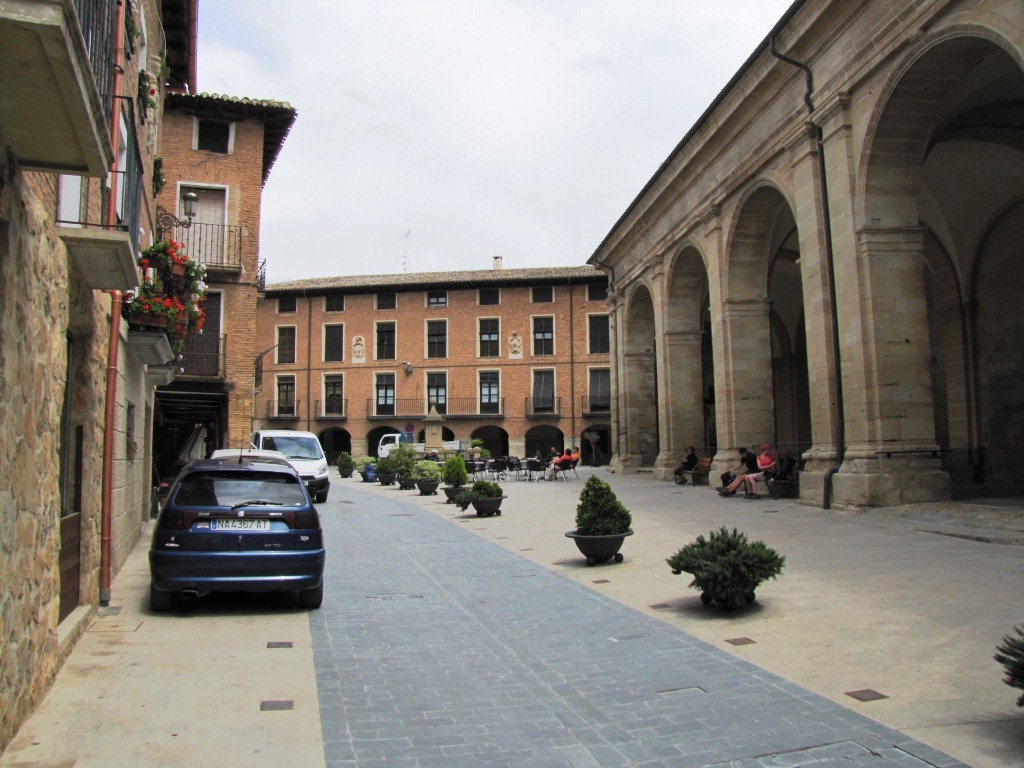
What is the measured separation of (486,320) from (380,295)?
22.7 ft

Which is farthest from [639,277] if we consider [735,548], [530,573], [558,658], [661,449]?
[558,658]

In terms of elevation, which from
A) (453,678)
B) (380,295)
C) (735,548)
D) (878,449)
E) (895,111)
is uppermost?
(380,295)

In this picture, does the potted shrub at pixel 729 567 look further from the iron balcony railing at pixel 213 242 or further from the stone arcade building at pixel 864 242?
the iron balcony railing at pixel 213 242

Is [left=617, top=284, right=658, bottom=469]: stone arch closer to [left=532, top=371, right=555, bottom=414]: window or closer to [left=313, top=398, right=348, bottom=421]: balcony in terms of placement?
[left=532, top=371, right=555, bottom=414]: window

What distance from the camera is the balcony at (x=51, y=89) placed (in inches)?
121

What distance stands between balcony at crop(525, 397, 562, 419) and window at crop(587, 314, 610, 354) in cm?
375

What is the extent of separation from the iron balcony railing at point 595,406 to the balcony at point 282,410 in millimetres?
17949

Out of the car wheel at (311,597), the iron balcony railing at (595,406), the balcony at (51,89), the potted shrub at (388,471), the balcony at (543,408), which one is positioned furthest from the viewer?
the balcony at (543,408)

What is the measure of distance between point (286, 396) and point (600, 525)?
45544mm

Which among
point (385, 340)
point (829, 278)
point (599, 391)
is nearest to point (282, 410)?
point (385, 340)

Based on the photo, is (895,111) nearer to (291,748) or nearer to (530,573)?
(530,573)

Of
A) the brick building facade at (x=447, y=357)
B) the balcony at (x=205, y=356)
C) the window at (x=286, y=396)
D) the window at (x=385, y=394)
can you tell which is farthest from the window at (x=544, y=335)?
the balcony at (x=205, y=356)

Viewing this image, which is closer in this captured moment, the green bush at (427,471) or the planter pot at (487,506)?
the planter pot at (487,506)

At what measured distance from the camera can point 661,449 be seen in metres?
24.1
